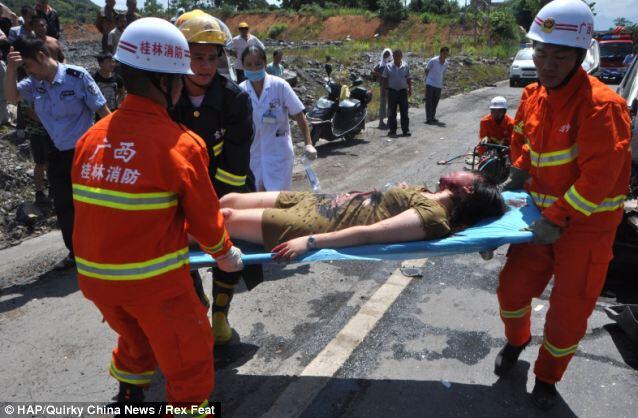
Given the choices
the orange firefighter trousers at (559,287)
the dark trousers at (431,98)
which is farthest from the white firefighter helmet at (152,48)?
the dark trousers at (431,98)

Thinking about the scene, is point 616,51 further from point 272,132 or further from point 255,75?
point 255,75

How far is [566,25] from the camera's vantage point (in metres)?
2.48

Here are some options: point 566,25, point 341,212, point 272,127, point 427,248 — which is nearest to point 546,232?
point 427,248

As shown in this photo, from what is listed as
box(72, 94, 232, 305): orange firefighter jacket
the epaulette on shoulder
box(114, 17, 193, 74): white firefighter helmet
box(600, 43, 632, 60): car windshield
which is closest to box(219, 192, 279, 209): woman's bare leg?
box(72, 94, 232, 305): orange firefighter jacket

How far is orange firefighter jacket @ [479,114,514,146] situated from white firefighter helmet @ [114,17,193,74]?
5.35 metres

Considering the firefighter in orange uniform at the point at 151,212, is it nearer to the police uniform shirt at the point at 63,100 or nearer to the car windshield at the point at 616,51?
the police uniform shirt at the point at 63,100

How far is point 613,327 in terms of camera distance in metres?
3.45

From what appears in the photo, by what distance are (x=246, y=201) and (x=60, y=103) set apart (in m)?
2.12

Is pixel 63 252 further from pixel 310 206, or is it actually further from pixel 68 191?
pixel 310 206

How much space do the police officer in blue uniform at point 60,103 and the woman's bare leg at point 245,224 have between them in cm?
200

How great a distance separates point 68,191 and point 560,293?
3869mm

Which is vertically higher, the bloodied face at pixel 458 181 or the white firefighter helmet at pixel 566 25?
the white firefighter helmet at pixel 566 25

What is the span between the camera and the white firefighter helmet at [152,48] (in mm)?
2014

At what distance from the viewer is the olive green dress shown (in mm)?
3014
